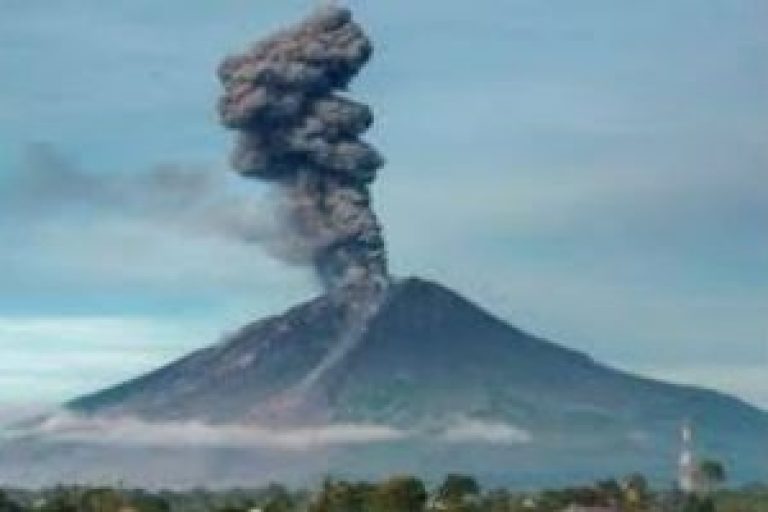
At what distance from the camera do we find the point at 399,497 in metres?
95.6

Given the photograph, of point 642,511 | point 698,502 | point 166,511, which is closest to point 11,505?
point 166,511

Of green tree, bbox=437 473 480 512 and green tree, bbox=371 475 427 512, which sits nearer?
green tree, bbox=371 475 427 512

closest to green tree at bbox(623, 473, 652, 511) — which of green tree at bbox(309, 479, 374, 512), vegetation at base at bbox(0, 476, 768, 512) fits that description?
vegetation at base at bbox(0, 476, 768, 512)

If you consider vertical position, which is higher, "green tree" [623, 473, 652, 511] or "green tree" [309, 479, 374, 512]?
"green tree" [623, 473, 652, 511]

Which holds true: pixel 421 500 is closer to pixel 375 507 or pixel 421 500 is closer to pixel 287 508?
pixel 375 507

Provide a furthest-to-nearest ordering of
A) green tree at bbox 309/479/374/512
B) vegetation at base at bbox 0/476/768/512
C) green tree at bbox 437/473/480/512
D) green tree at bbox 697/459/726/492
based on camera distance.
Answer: green tree at bbox 697/459/726/492
green tree at bbox 437/473/480/512
green tree at bbox 309/479/374/512
vegetation at base at bbox 0/476/768/512

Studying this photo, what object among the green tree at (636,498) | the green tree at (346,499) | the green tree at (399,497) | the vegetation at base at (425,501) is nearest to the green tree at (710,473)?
the vegetation at base at (425,501)

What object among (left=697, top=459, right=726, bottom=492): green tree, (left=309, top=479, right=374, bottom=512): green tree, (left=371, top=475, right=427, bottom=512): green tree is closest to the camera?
(left=371, top=475, right=427, bottom=512): green tree

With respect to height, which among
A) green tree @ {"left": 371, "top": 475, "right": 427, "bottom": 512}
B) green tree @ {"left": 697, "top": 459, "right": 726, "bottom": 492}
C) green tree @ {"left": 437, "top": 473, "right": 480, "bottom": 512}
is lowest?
green tree @ {"left": 371, "top": 475, "right": 427, "bottom": 512}

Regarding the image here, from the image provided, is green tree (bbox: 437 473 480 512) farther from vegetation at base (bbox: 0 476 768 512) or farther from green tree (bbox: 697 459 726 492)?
green tree (bbox: 697 459 726 492)

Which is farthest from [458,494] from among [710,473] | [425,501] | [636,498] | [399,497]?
[710,473]

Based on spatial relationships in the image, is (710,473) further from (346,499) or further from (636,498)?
(346,499)

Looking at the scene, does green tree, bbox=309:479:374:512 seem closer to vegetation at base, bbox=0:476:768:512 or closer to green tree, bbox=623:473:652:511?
vegetation at base, bbox=0:476:768:512

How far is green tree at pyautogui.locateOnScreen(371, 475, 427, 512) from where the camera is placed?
95.0 meters
